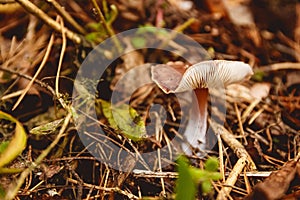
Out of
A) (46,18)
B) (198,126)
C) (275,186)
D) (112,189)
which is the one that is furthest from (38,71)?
(275,186)

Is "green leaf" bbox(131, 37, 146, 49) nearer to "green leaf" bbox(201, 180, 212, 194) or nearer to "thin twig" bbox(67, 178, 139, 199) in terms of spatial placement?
"thin twig" bbox(67, 178, 139, 199)

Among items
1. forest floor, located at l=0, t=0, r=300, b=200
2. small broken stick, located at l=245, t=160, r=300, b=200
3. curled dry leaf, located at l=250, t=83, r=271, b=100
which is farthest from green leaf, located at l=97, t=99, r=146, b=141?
curled dry leaf, located at l=250, t=83, r=271, b=100

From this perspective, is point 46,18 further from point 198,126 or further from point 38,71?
point 198,126

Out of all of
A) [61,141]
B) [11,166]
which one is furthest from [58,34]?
[11,166]

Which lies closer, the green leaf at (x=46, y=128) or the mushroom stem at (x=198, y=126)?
the green leaf at (x=46, y=128)

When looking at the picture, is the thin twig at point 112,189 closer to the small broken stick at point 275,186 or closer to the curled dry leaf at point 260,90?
the small broken stick at point 275,186

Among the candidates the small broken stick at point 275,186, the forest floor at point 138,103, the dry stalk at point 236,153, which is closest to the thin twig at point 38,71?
the forest floor at point 138,103
